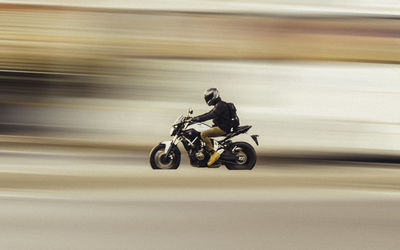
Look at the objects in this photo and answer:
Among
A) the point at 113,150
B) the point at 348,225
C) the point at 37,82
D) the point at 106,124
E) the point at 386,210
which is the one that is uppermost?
the point at 37,82

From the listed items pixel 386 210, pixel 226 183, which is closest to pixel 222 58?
pixel 226 183

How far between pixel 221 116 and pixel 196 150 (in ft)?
1.85

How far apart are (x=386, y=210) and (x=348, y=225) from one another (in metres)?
0.94

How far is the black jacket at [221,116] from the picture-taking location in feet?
32.2

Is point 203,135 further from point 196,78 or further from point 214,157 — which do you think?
point 196,78

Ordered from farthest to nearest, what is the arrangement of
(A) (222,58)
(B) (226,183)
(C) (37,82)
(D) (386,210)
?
(C) (37,82) < (A) (222,58) < (B) (226,183) < (D) (386,210)

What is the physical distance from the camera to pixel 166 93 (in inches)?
584

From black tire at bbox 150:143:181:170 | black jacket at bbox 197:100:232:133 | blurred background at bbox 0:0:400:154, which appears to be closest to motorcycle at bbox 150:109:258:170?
black tire at bbox 150:143:181:170

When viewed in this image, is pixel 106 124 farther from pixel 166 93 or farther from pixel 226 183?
pixel 226 183

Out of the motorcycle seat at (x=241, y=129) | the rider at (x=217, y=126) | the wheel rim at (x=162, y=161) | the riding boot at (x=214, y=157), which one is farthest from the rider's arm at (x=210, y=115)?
the wheel rim at (x=162, y=161)

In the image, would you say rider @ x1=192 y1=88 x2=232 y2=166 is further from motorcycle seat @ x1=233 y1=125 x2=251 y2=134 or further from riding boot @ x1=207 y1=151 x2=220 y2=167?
motorcycle seat @ x1=233 y1=125 x2=251 y2=134

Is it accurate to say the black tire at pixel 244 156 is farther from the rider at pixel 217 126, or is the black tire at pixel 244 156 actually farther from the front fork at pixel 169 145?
the front fork at pixel 169 145

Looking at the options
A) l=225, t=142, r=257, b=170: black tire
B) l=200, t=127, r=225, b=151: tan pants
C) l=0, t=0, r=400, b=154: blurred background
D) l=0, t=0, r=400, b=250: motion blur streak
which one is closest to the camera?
l=200, t=127, r=225, b=151: tan pants

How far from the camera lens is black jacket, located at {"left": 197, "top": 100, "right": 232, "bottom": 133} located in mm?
9809
